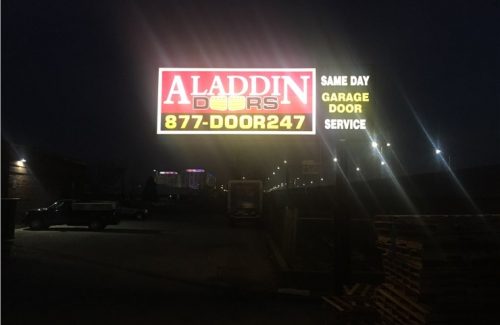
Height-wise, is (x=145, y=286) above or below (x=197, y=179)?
below

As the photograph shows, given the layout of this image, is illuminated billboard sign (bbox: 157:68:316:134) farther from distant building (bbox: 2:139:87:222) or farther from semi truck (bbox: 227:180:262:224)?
semi truck (bbox: 227:180:262:224)

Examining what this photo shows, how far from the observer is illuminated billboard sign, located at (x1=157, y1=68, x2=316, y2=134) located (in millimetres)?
12531

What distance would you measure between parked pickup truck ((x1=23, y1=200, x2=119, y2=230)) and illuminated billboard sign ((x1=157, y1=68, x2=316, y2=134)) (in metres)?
19.3

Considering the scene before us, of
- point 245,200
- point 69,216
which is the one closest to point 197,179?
point 245,200

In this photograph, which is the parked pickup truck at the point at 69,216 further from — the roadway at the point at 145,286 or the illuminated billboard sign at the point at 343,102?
the illuminated billboard sign at the point at 343,102

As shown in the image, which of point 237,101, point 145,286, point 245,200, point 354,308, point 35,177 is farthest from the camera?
point 245,200

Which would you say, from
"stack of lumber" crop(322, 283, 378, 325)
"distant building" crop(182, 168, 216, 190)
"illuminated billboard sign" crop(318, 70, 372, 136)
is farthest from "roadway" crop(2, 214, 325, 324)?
"distant building" crop(182, 168, 216, 190)

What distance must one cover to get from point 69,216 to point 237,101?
2082 centimetres

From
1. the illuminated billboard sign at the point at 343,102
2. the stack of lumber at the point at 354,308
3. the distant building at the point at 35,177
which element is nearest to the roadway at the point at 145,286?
the stack of lumber at the point at 354,308

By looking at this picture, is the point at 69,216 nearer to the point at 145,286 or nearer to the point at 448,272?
the point at 145,286

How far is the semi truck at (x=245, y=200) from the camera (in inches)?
1449

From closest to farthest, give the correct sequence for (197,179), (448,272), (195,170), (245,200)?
1. (448,272)
2. (245,200)
3. (195,170)
4. (197,179)

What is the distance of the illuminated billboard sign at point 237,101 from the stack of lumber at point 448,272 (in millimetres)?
5670

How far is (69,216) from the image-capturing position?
30562 millimetres
